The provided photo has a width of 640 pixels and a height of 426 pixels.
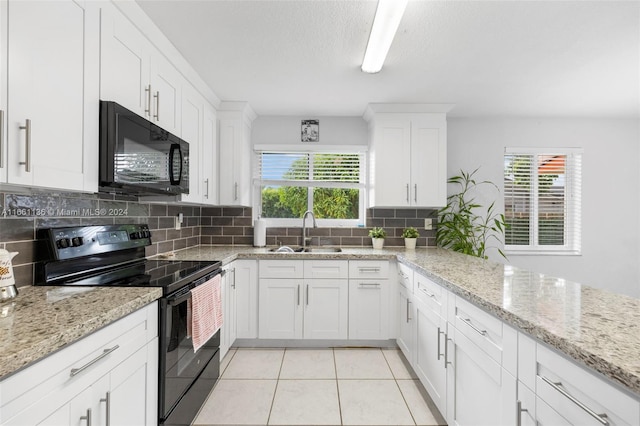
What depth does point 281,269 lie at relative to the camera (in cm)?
291

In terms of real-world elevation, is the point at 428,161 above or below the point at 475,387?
above

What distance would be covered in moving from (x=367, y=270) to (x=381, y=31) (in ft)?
6.25

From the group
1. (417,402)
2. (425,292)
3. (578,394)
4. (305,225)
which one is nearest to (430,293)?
(425,292)

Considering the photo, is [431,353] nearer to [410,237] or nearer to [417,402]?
[417,402]

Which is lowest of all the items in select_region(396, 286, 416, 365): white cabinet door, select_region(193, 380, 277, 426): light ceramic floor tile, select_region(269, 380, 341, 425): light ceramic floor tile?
select_region(193, 380, 277, 426): light ceramic floor tile

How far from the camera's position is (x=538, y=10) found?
68.0 inches

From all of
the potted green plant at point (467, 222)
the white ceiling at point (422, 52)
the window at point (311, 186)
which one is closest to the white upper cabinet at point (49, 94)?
the white ceiling at point (422, 52)

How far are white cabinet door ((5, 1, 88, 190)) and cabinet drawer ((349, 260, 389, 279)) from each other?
213cm

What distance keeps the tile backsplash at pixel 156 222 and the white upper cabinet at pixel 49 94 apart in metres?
0.33

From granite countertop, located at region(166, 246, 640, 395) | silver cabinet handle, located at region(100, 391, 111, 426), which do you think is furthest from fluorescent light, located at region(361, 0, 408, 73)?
silver cabinet handle, located at region(100, 391, 111, 426)

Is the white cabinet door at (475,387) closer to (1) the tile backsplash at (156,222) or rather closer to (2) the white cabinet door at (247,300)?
(2) the white cabinet door at (247,300)


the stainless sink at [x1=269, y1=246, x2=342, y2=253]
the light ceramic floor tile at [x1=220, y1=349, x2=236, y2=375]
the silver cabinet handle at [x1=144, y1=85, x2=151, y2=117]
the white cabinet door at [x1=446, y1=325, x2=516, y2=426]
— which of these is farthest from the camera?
the stainless sink at [x1=269, y1=246, x2=342, y2=253]

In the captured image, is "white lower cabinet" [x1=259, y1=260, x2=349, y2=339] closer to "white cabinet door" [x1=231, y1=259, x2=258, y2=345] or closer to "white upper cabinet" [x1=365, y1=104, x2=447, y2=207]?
"white cabinet door" [x1=231, y1=259, x2=258, y2=345]

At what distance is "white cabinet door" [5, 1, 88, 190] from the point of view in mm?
1058
